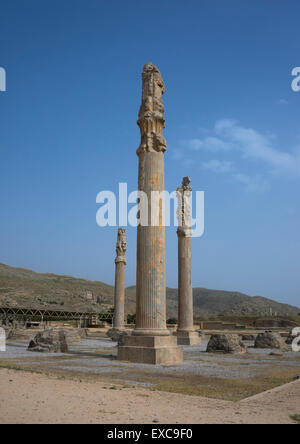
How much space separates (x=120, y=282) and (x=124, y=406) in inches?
808

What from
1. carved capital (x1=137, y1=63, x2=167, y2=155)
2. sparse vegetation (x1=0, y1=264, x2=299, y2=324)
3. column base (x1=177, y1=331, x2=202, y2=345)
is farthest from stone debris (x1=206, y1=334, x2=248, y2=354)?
sparse vegetation (x1=0, y1=264, x2=299, y2=324)

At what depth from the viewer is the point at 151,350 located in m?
11.0

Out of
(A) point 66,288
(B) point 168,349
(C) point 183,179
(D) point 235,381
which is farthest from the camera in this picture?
(A) point 66,288

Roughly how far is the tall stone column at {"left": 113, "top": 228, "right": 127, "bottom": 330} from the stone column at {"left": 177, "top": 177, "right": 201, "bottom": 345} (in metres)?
5.77

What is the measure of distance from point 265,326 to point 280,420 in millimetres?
40749

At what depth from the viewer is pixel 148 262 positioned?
12.1 metres

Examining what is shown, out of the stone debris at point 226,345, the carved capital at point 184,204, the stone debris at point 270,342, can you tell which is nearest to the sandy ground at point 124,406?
the stone debris at point 226,345

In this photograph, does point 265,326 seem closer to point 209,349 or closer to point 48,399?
point 209,349

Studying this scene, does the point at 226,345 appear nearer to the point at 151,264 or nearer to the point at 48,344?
the point at 151,264

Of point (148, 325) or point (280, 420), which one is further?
point (148, 325)

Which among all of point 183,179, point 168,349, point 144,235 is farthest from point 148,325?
point 183,179

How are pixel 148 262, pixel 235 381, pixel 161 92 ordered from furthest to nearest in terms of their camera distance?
pixel 161 92
pixel 148 262
pixel 235 381

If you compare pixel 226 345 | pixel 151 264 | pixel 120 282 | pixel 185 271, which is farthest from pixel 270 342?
pixel 120 282
